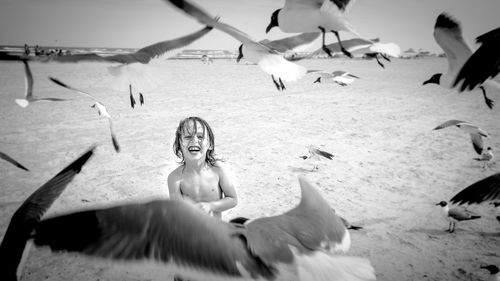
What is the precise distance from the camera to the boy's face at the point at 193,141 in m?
1.46

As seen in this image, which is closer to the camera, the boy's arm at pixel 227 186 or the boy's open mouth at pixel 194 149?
the boy's open mouth at pixel 194 149

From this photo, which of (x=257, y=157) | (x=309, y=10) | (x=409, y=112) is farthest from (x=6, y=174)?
(x=409, y=112)

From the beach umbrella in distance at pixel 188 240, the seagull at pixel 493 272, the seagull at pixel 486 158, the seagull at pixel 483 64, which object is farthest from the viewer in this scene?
the seagull at pixel 486 158

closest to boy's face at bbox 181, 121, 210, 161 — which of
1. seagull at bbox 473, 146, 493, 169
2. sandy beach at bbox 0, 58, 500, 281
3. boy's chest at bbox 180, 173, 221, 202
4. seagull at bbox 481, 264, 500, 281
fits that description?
boy's chest at bbox 180, 173, 221, 202

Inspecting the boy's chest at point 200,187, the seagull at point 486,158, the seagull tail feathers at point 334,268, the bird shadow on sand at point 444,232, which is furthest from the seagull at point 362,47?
the seagull at point 486,158

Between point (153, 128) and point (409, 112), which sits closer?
point (153, 128)

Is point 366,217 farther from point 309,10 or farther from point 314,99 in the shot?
point 314,99

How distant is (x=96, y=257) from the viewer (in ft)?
1.68

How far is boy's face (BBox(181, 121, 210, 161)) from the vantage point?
4.81 feet

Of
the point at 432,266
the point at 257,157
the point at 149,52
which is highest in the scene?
the point at 149,52

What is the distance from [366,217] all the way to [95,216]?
304 centimetres

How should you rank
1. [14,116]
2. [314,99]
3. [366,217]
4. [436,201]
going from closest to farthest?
1. [366,217]
2. [436,201]
3. [14,116]
4. [314,99]

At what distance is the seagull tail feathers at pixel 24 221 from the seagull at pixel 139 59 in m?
0.31

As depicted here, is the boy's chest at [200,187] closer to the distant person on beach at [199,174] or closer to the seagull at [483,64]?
the distant person on beach at [199,174]
